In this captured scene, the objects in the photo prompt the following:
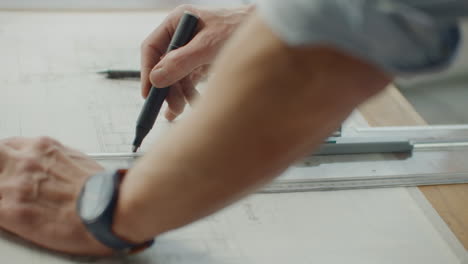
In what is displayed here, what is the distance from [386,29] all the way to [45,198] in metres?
0.46

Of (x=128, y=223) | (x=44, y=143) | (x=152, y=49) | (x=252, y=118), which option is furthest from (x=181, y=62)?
(x=252, y=118)

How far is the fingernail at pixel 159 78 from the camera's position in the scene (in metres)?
0.89

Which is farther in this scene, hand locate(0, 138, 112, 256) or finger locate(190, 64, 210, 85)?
finger locate(190, 64, 210, 85)

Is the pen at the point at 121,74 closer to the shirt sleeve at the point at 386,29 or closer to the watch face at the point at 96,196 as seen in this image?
the watch face at the point at 96,196

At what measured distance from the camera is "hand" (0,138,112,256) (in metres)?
0.68

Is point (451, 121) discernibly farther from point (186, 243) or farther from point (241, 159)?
point (241, 159)

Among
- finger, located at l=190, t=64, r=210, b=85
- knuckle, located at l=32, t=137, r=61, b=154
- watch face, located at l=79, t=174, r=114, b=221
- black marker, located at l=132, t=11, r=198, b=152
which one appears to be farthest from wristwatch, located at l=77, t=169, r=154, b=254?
finger, located at l=190, t=64, r=210, b=85

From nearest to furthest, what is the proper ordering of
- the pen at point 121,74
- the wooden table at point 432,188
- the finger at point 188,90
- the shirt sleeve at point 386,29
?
the shirt sleeve at point 386,29 < the wooden table at point 432,188 < the finger at point 188,90 < the pen at point 121,74

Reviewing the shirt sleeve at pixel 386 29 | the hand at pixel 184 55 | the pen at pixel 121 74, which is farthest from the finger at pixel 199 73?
the shirt sleeve at pixel 386 29

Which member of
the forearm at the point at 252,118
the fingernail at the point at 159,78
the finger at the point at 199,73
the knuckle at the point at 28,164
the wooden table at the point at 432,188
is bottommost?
the wooden table at the point at 432,188

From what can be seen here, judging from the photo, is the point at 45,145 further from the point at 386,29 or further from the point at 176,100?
the point at 386,29

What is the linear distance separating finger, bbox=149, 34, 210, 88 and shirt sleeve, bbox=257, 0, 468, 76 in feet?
1.56

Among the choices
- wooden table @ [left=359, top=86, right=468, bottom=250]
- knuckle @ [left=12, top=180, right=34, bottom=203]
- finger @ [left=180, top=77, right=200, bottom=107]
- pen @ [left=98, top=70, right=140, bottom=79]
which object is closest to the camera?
knuckle @ [left=12, top=180, right=34, bottom=203]

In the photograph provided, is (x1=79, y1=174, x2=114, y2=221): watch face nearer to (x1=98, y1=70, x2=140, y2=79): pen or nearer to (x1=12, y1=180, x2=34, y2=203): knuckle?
(x1=12, y1=180, x2=34, y2=203): knuckle
